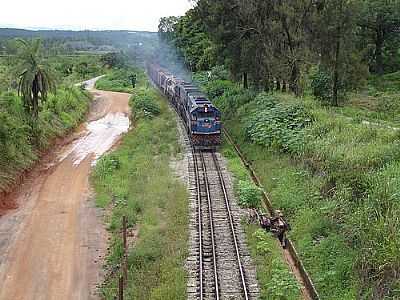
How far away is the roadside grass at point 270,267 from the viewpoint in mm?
16266

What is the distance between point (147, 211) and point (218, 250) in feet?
18.7

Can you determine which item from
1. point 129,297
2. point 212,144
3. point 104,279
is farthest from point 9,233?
point 212,144

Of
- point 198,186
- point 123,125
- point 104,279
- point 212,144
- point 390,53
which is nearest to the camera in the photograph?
point 104,279

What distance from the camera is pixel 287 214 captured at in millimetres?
22891

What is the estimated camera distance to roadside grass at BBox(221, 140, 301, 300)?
53.4ft

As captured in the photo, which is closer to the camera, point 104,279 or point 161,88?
point 104,279

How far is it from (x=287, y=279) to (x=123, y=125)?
3762 cm

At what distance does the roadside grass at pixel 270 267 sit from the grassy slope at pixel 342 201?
0.86 m

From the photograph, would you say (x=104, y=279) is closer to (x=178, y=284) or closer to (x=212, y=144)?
(x=178, y=284)

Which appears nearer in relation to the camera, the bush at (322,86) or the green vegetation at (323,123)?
the green vegetation at (323,123)

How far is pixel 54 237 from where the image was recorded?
22.9 metres

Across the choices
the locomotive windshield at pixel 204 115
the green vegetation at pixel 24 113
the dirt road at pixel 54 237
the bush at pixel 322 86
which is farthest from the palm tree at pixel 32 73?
the bush at pixel 322 86

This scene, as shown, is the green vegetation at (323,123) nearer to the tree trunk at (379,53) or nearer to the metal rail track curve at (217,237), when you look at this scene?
the tree trunk at (379,53)

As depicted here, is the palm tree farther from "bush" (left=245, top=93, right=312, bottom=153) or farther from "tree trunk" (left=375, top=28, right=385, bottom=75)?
"tree trunk" (left=375, top=28, right=385, bottom=75)
